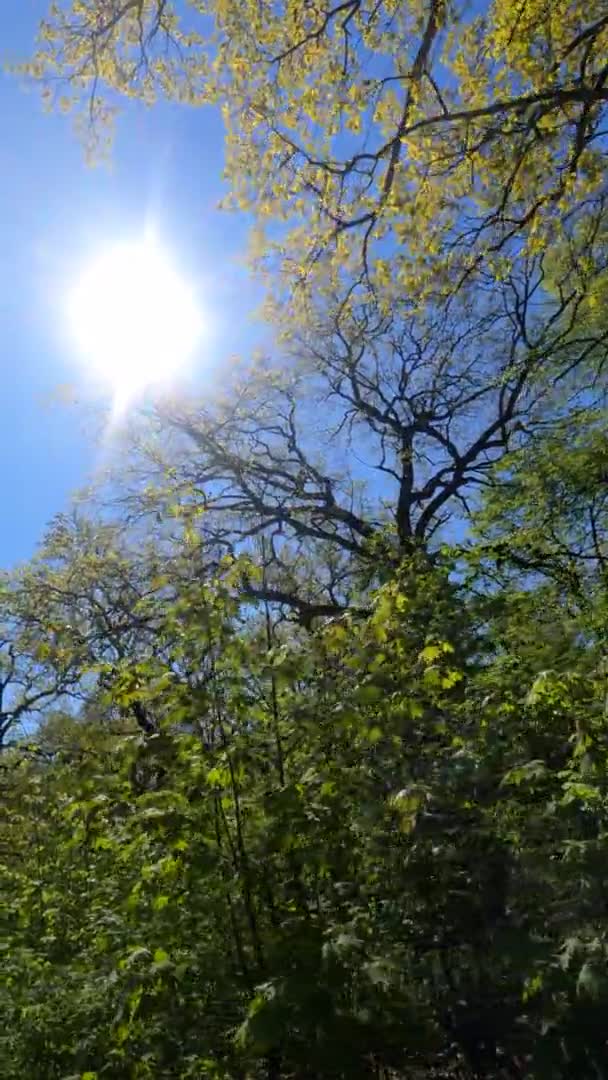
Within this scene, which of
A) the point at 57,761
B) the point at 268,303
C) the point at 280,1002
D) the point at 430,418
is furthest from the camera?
the point at 430,418

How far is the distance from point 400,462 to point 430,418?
0.97 metres

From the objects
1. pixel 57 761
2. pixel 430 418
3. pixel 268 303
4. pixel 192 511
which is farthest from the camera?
pixel 430 418

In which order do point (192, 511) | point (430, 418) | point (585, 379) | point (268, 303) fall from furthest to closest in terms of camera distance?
point (430, 418) → point (585, 379) → point (268, 303) → point (192, 511)

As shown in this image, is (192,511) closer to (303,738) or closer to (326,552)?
(303,738)

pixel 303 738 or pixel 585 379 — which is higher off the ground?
Result: pixel 585 379

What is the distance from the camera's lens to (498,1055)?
2.86 m

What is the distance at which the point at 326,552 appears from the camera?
1527 centimetres

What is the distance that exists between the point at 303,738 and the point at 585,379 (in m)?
7.77

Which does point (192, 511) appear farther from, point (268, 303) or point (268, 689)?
point (268, 303)

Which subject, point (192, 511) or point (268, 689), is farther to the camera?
point (192, 511)

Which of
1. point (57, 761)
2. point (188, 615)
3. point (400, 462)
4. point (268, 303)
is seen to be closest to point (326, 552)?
point (400, 462)

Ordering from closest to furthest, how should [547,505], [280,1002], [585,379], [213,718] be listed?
[280,1002] → [213,718] → [547,505] → [585,379]

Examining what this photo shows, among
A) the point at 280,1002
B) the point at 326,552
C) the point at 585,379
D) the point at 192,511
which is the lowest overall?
the point at 280,1002

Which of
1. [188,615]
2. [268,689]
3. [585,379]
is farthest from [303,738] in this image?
[585,379]
